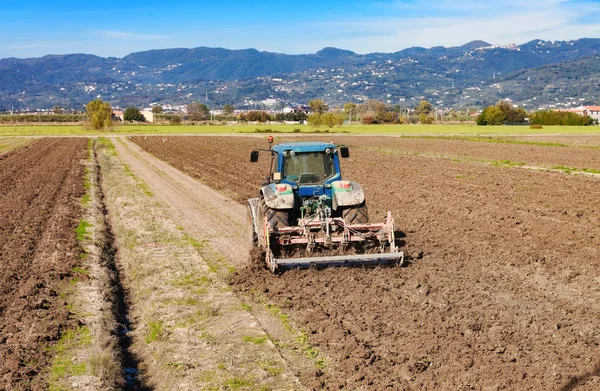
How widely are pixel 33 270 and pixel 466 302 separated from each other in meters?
7.09

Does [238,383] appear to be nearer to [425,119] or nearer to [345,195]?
[345,195]

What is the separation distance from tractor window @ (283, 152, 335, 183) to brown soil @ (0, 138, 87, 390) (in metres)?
4.13

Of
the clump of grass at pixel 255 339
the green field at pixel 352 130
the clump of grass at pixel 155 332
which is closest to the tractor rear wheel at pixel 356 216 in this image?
the clump of grass at pixel 255 339

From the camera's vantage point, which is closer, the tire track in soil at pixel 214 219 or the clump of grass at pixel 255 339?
the tire track in soil at pixel 214 219

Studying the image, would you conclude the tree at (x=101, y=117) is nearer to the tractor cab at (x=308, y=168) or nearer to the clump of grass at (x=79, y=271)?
the clump of grass at (x=79, y=271)

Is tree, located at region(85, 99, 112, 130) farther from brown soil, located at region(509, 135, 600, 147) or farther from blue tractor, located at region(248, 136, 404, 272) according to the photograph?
blue tractor, located at region(248, 136, 404, 272)

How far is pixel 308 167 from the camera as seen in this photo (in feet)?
39.7

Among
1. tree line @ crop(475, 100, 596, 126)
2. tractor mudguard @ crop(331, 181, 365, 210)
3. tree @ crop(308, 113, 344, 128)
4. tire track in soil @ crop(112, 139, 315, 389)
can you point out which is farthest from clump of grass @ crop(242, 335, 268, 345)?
tree line @ crop(475, 100, 596, 126)

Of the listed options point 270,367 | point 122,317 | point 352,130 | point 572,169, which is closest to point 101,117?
point 352,130

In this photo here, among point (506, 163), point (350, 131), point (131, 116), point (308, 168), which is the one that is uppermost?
point (308, 168)

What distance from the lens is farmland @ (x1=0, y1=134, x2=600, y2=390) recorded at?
7.00 meters

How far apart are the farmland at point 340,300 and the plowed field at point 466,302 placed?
3cm

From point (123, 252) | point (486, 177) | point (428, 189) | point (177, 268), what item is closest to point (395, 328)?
point (177, 268)

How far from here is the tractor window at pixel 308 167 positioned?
12000 mm
